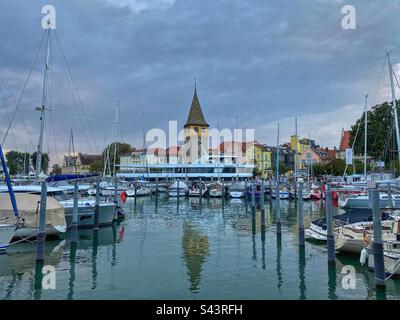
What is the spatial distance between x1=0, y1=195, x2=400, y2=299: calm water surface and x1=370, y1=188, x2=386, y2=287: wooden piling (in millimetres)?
567

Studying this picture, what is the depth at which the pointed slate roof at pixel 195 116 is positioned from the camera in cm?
13038

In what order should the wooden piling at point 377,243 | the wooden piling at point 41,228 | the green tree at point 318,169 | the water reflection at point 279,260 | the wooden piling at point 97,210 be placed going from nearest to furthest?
1. the wooden piling at point 377,243
2. the water reflection at point 279,260
3. the wooden piling at point 41,228
4. the wooden piling at point 97,210
5. the green tree at point 318,169

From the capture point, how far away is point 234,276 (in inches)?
661

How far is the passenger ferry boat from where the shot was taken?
99.8 m

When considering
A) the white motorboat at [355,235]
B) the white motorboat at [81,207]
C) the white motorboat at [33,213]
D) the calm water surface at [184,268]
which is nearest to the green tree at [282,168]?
the calm water surface at [184,268]

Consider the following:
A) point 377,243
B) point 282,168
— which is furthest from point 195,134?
point 377,243

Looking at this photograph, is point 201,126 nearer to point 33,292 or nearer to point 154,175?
point 154,175

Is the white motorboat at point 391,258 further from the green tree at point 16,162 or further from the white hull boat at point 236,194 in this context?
the green tree at point 16,162

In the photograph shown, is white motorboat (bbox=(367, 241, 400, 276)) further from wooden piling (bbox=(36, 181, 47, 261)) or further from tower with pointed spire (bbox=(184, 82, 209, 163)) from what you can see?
tower with pointed spire (bbox=(184, 82, 209, 163))

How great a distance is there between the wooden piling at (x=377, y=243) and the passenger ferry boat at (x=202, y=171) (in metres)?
81.1

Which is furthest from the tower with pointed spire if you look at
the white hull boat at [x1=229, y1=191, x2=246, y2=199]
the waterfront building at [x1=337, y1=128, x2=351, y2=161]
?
the white hull boat at [x1=229, y1=191, x2=246, y2=199]

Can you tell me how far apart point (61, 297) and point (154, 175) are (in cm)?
9277

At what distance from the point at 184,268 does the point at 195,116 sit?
378ft
